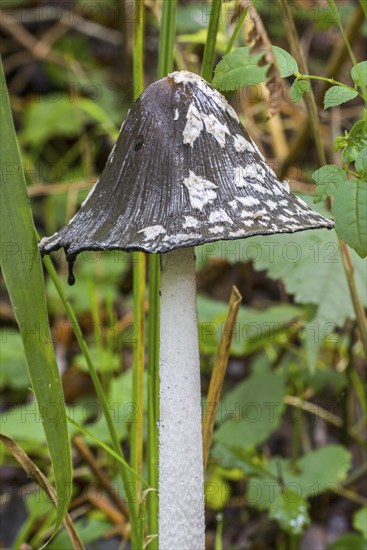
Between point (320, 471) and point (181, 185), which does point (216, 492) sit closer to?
point (320, 471)

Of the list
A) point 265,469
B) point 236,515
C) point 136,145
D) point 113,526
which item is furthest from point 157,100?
point 236,515

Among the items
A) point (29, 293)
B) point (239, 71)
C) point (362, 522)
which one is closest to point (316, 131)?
point (239, 71)

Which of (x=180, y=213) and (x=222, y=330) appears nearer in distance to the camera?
(x=180, y=213)

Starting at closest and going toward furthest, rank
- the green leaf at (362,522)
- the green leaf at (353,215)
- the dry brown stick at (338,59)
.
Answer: the green leaf at (353,215)
the green leaf at (362,522)
the dry brown stick at (338,59)

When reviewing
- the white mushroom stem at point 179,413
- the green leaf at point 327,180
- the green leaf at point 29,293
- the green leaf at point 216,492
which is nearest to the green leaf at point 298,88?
the green leaf at point 327,180

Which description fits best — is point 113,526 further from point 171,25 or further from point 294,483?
point 171,25

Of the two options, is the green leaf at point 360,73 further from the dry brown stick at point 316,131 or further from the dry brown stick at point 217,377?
the dry brown stick at point 217,377
